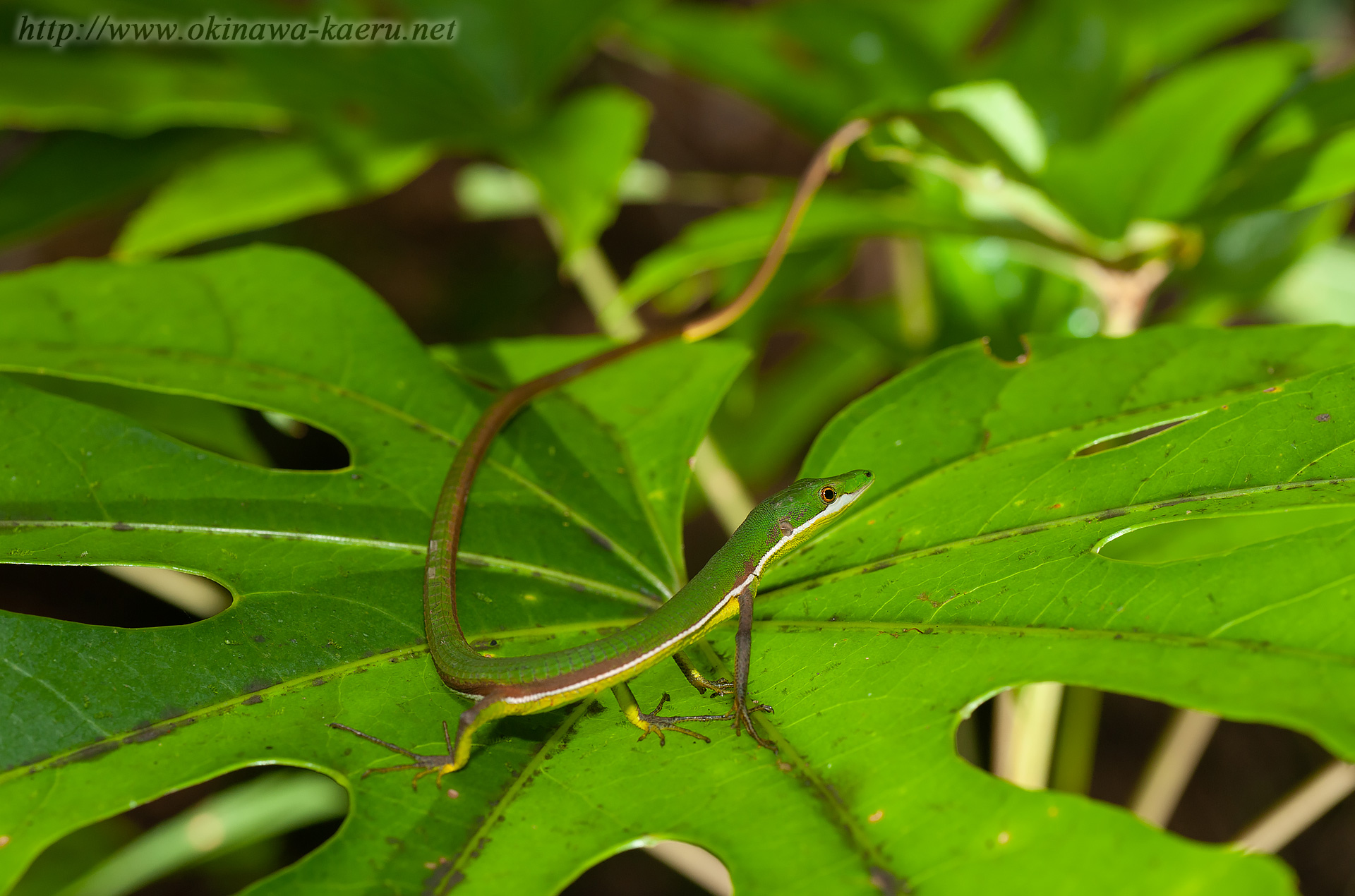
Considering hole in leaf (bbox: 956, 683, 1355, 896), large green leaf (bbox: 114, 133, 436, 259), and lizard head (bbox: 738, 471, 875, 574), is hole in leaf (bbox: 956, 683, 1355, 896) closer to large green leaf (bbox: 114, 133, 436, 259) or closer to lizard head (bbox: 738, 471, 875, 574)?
lizard head (bbox: 738, 471, 875, 574)

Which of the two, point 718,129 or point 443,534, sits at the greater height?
point 718,129

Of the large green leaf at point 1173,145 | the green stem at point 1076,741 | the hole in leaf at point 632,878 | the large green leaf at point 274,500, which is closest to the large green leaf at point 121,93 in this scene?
the large green leaf at point 274,500

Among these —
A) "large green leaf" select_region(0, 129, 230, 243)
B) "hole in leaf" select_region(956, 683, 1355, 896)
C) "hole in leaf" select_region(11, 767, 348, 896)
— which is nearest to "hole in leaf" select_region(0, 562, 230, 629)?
"hole in leaf" select_region(11, 767, 348, 896)

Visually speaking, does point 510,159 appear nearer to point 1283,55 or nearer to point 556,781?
point 556,781

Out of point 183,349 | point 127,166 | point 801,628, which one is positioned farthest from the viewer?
point 127,166

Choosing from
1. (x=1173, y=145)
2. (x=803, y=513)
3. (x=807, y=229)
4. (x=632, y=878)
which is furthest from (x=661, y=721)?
(x=632, y=878)

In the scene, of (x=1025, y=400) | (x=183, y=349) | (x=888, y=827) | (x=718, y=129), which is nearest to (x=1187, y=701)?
(x=888, y=827)

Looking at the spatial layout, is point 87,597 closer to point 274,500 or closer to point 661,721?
point 274,500

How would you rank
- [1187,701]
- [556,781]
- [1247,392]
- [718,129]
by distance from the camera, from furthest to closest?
[718,129], [1247,392], [556,781], [1187,701]
